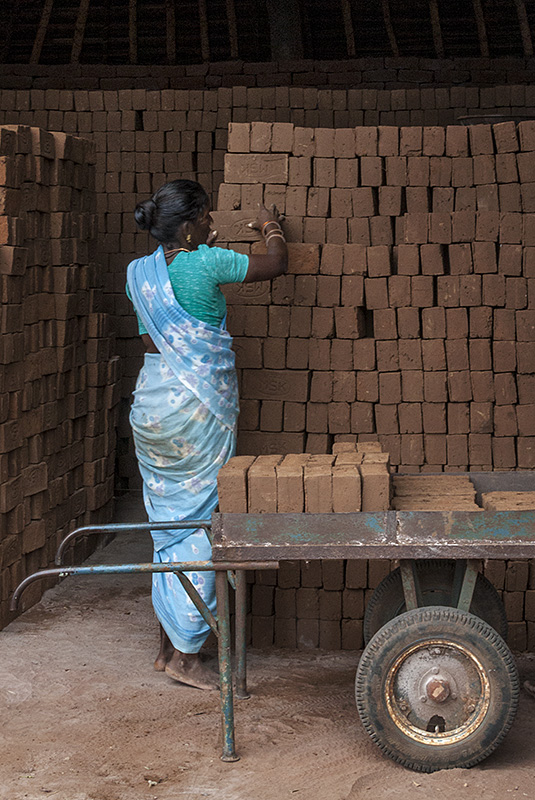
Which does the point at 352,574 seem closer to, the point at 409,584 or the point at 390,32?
the point at 409,584

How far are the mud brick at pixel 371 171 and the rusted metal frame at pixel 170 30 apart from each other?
943 centimetres

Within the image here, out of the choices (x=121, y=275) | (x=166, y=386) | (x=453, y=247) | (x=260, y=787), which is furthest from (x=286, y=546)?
(x=121, y=275)

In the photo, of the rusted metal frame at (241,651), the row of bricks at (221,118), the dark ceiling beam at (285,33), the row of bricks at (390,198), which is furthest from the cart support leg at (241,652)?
the dark ceiling beam at (285,33)

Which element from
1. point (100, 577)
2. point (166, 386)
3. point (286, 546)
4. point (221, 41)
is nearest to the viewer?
point (286, 546)

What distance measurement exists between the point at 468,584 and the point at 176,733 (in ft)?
4.76

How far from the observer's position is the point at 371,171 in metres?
5.52

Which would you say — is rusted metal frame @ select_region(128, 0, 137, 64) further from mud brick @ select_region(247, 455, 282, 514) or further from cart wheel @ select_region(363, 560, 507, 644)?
mud brick @ select_region(247, 455, 282, 514)

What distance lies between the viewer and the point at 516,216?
5492 millimetres

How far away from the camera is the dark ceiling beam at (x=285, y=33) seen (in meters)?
13.0

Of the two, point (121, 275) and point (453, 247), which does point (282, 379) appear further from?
point (121, 275)

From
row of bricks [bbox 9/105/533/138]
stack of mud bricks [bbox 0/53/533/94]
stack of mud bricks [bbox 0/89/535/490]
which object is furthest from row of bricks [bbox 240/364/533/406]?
stack of mud bricks [bbox 0/53/533/94]

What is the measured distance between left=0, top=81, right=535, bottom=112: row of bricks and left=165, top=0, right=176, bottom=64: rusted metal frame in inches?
170

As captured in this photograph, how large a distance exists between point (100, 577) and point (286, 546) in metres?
3.42

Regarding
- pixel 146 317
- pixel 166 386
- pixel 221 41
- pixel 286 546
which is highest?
pixel 221 41
